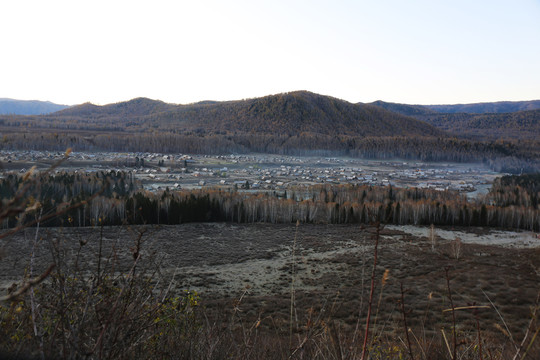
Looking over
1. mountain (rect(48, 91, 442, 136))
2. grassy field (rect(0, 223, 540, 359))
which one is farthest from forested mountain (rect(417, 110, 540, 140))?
grassy field (rect(0, 223, 540, 359))

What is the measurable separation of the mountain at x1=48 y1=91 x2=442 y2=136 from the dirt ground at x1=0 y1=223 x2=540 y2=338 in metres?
101

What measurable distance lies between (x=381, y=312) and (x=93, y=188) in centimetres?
2909

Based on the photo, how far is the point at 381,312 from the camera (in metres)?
13.2

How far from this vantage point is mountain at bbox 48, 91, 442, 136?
132125mm

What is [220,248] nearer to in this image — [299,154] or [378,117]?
[299,154]

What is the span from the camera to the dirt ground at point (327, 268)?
13.1 m

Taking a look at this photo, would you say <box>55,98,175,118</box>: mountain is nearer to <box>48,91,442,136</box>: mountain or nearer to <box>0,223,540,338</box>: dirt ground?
<box>48,91,442,136</box>: mountain

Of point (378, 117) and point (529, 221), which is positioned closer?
point (529, 221)

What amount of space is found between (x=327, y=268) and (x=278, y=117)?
123972 mm

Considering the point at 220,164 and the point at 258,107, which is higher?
the point at 258,107

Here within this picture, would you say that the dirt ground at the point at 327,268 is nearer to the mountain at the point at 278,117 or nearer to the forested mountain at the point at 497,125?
the mountain at the point at 278,117

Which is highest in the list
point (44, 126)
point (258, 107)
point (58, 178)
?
point (258, 107)

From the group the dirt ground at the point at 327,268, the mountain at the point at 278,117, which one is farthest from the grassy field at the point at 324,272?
the mountain at the point at 278,117

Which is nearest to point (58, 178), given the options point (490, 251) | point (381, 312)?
point (381, 312)
